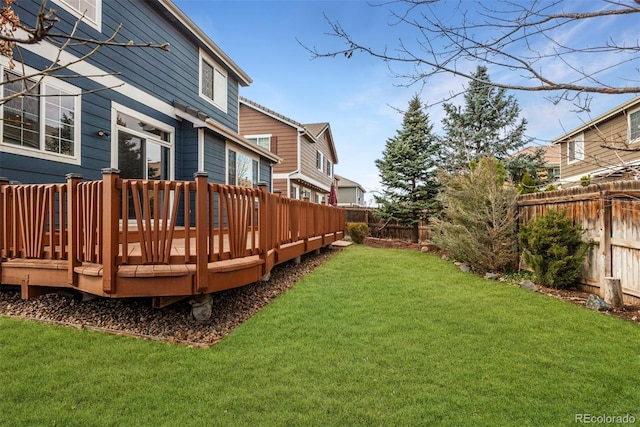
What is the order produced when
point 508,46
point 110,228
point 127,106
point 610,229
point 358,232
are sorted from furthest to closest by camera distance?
point 358,232 → point 127,106 → point 610,229 → point 110,228 → point 508,46

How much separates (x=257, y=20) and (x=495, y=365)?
586 cm

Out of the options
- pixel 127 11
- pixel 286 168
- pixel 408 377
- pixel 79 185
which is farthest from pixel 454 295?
pixel 286 168

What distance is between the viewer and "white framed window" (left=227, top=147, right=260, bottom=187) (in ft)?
31.8

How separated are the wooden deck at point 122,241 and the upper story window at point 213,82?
6.00 metres

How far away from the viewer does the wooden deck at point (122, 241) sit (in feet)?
11.1

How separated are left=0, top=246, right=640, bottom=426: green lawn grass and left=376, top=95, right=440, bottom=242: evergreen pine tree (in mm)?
9882

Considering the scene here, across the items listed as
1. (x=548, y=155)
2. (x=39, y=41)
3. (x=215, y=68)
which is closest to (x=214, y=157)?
(x=215, y=68)

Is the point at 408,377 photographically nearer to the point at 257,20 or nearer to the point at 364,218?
the point at 257,20

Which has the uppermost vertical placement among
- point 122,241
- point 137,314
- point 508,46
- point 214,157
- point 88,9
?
point 88,9

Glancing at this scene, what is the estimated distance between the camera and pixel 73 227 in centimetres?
363

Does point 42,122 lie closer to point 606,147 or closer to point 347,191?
point 606,147

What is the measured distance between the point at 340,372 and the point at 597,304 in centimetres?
454

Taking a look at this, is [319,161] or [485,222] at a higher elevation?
[319,161]

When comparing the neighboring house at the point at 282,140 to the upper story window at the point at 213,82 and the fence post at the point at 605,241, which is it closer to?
the upper story window at the point at 213,82
